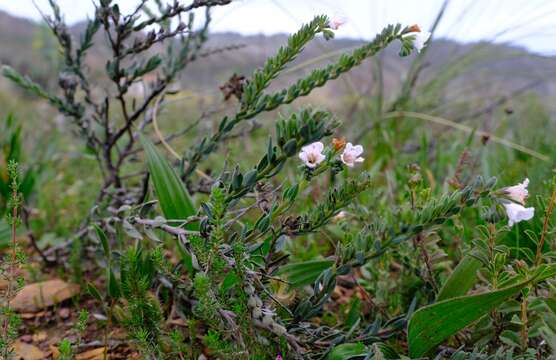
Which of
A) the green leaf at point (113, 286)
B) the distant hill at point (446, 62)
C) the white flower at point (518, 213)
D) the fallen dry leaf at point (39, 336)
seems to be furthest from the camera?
the distant hill at point (446, 62)

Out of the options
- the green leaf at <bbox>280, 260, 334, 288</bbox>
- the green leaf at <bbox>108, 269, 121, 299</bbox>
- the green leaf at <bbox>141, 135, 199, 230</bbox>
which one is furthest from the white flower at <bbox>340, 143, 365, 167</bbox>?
the green leaf at <bbox>108, 269, 121, 299</bbox>

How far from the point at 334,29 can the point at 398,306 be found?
78cm

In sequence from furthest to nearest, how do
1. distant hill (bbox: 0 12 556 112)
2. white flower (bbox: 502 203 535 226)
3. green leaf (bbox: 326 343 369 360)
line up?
distant hill (bbox: 0 12 556 112) → green leaf (bbox: 326 343 369 360) → white flower (bbox: 502 203 535 226)

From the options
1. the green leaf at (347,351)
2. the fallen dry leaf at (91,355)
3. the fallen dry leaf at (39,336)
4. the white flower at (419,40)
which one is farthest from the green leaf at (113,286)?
the white flower at (419,40)

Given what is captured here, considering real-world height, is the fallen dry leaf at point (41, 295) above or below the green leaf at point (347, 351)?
below

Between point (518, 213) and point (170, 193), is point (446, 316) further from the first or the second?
point (170, 193)

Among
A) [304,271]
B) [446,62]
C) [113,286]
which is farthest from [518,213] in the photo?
[446,62]

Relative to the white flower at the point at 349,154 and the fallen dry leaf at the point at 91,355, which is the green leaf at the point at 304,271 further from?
the fallen dry leaf at the point at 91,355

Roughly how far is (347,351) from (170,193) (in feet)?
2.04

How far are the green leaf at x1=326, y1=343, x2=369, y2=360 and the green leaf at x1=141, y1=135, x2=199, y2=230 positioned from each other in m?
0.50

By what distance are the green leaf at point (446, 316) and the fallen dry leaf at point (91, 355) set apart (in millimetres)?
793

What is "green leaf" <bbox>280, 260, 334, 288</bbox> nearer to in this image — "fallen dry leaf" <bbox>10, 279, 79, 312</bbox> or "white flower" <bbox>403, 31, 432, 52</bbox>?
"white flower" <bbox>403, 31, 432, 52</bbox>

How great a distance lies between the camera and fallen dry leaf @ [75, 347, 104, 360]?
1283 millimetres

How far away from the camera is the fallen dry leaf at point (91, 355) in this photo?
4.21 ft
